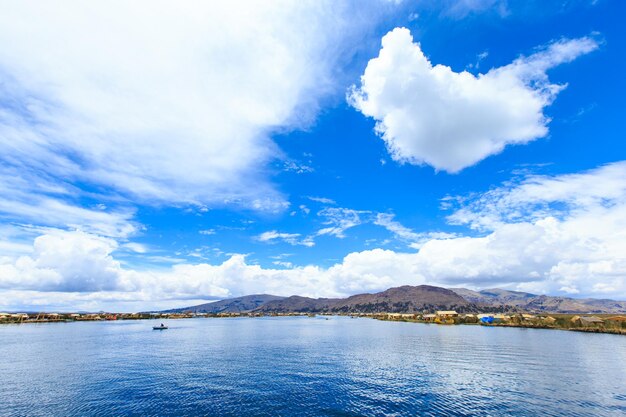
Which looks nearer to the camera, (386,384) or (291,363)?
(386,384)

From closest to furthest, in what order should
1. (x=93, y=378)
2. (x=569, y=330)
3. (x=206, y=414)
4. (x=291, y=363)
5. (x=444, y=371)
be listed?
(x=206, y=414) < (x=93, y=378) < (x=444, y=371) < (x=291, y=363) < (x=569, y=330)

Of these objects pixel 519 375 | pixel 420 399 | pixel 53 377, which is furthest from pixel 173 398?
pixel 519 375

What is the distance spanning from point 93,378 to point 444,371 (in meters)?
76.2


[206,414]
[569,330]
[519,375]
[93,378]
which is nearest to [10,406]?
[93,378]

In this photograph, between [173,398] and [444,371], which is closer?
[173,398]

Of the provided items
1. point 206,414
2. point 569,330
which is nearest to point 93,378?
point 206,414

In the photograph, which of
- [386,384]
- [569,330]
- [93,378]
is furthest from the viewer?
[569,330]

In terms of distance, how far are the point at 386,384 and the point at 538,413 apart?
24.6 meters

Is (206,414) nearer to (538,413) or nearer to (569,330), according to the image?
(538,413)

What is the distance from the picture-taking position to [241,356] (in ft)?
320

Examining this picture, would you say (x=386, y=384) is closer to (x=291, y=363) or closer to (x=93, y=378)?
(x=291, y=363)

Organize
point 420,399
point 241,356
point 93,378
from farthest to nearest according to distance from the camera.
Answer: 1. point 241,356
2. point 93,378
3. point 420,399

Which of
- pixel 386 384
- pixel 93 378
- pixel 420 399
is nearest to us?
pixel 420 399

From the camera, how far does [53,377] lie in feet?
225
